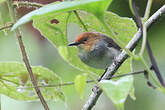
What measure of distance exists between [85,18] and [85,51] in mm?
1090

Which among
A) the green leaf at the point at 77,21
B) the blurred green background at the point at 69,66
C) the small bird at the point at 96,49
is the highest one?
the green leaf at the point at 77,21

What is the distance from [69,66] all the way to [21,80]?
53.6 inches

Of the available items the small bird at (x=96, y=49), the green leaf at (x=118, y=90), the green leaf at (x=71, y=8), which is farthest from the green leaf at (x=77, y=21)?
the small bird at (x=96, y=49)

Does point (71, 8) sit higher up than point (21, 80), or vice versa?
point (71, 8)

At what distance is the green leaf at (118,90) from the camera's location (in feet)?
2.02

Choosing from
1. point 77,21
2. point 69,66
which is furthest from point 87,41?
point 77,21

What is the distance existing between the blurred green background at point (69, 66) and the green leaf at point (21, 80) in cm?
86

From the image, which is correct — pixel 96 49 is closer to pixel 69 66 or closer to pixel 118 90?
pixel 69 66

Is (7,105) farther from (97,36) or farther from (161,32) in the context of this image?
(161,32)

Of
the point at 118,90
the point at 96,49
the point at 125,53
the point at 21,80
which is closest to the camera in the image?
the point at 118,90

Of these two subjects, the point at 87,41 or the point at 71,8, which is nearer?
the point at 71,8

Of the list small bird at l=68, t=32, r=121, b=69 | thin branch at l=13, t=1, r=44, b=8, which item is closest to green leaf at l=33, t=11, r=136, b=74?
thin branch at l=13, t=1, r=44, b=8

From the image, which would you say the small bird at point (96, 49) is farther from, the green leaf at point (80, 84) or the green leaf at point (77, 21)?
the green leaf at point (80, 84)

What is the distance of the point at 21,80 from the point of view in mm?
1345
